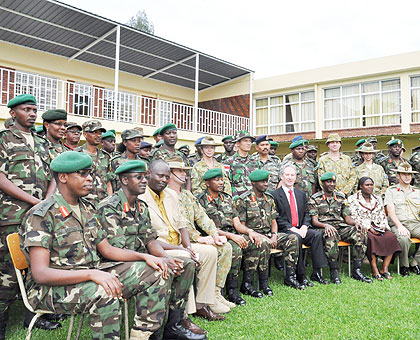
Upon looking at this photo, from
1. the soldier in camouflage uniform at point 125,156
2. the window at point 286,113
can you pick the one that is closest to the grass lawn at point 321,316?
the soldier in camouflage uniform at point 125,156

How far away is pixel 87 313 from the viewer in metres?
2.42

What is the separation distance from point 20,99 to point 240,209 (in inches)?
117

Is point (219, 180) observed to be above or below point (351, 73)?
below

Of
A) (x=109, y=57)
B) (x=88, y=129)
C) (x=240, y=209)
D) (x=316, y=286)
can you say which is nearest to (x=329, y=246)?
(x=316, y=286)

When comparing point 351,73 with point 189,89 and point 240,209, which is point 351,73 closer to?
point 189,89

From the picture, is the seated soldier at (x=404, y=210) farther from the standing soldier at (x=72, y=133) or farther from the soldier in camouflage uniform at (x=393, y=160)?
the standing soldier at (x=72, y=133)

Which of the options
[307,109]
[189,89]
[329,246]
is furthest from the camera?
[189,89]

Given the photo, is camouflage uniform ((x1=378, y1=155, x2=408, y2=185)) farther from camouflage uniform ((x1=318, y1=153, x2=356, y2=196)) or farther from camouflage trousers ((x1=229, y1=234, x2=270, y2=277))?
camouflage trousers ((x1=229, y1=234, x2=270, y2=277))

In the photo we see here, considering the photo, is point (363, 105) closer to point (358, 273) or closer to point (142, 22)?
point (358, 273)

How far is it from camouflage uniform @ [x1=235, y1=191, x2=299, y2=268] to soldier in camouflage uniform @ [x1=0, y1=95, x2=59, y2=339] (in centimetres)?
255

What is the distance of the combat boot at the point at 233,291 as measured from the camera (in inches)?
166

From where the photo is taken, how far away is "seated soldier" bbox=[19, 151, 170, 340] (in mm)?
2359

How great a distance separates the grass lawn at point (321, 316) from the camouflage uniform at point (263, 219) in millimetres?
475

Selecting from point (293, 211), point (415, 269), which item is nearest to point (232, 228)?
point (293, 211)
